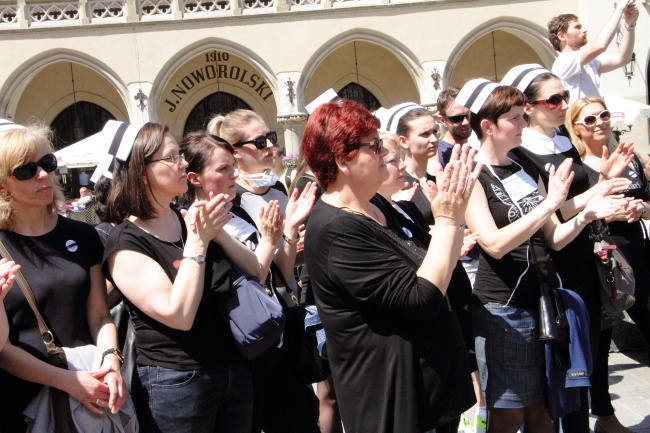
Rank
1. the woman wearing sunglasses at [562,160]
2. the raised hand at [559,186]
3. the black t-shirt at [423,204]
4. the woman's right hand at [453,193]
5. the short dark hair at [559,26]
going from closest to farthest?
the woman's right hand at [453,193], the raised hand at [559,186], the woman wearing sunglasses at [562,160], the black t-shirt at [423,204], the short dark hair at [559,26]

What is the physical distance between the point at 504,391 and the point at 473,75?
18.7 meters

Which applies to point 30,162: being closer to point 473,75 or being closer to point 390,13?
point 390,13

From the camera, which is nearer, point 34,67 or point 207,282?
point 207,282

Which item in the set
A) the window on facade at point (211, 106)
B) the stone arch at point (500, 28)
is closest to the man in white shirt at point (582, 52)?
the stone arch at point (500, 28)

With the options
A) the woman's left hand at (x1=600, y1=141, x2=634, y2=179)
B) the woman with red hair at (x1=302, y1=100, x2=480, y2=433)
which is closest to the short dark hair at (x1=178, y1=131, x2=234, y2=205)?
the woman with red hair at (x1=302, y1=100, x2=480, y2=433)

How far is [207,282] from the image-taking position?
3.15 m

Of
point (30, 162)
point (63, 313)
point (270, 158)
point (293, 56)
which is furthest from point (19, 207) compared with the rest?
point (293, 56)

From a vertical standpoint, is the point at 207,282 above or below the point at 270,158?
below

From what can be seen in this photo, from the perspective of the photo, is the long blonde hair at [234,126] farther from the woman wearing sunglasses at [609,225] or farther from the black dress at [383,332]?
the woman wearing sunglasses at [609,225]

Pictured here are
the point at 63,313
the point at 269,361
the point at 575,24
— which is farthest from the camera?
the point at 575,24

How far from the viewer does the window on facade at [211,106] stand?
22.1m

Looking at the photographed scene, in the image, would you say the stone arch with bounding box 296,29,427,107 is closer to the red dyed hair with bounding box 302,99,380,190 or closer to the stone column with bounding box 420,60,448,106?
the stone column with bounding box 420,60,448,106

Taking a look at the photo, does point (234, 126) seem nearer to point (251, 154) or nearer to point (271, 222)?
point (251, 154)

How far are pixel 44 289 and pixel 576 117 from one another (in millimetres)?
3253
